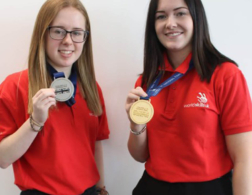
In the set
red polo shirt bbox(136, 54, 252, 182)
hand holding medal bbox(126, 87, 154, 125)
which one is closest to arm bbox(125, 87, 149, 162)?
hand holding medal bbox(126, 87, 154, 125)

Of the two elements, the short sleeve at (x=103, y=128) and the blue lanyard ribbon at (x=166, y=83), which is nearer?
the blue lanyard ribbon at (x=166, y=83)

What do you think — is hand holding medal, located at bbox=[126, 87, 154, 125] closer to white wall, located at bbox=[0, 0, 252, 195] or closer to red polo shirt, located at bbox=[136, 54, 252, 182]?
red polo shirt, located at bbox=[136, 54, 252, 182]

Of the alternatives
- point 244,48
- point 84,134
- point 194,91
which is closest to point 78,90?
point 84,134

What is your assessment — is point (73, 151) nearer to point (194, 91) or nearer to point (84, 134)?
point (84, 134)

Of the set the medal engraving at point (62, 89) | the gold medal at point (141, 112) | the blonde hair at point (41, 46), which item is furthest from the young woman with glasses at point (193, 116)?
the blonde hair at point (41, 46)

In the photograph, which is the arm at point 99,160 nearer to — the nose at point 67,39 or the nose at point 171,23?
the nose at point 67,39

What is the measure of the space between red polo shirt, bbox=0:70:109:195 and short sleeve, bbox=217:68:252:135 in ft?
2.45

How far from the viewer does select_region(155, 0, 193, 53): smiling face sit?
1.09 metres

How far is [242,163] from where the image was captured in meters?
1.00

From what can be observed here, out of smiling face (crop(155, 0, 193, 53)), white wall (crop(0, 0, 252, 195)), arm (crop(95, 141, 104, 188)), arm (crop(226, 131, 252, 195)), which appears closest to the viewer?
arm (crop(226, 131, 252, 195))

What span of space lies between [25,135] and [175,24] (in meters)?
0.85

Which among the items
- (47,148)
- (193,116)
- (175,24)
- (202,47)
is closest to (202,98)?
(193,116)

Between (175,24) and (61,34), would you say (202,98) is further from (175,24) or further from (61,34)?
(61,34)

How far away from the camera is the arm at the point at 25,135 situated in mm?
1050
